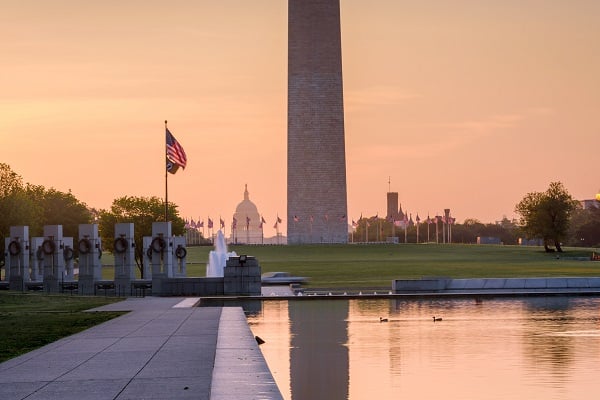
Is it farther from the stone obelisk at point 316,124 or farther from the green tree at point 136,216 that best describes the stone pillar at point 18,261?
the stone obelisk at point 316,124

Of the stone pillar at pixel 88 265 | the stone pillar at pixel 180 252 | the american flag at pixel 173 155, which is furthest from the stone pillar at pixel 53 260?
the stone pillar at pixel 180 252

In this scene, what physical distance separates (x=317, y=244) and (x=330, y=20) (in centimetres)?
2883

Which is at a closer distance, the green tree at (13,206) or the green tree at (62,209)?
the green tree at (13,206)

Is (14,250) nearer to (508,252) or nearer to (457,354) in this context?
(457,354)

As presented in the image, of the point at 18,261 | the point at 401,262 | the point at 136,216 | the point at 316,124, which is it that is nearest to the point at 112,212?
the point at 136,216

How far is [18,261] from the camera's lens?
63.3 m

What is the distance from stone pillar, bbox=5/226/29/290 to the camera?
2489 inches

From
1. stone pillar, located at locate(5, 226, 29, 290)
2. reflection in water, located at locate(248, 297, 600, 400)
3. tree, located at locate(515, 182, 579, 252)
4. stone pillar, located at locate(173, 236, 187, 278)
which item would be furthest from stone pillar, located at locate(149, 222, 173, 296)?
tree, located at locate(515, 182, 579, 252)

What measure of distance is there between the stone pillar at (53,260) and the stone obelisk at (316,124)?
8838cm

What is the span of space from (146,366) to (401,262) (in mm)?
88312

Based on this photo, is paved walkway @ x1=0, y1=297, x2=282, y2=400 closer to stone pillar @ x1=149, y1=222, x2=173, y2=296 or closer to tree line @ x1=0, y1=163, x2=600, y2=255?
stone pillar @ x1=149, y1=222, x2=173, y2=296

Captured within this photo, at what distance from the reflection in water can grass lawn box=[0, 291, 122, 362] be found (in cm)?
502

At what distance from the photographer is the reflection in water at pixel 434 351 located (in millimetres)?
20266

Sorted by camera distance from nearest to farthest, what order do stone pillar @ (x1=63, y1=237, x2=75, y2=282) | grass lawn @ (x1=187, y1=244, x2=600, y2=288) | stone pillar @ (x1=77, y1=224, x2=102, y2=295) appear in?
stone pillar @ (x1=77, y1=224, x2=102, y2=295), stone pillar @ (x1=63, y1=237, x2=75, y2=282), grass lawn @ (x1=187, y1=244, x2=600, y2=288)
